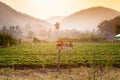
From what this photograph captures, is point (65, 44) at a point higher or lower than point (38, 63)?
higher

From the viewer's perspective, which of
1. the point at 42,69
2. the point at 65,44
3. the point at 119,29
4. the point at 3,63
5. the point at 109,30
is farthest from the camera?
the point at 109,30

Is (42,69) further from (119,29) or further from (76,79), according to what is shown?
(119,29)

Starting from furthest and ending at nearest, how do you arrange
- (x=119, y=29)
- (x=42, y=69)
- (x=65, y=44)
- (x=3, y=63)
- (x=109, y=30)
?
(x=109, y=30) < (x=119, y=29) < (x=3, y=63) < (x=42, y=69) < (x=65, y=44)

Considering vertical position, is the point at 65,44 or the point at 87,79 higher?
the point at 65,44

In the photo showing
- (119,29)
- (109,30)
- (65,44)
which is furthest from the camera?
(109,30)

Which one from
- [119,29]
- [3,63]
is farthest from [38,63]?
[119,29]

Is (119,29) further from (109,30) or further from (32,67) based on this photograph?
(32,67)

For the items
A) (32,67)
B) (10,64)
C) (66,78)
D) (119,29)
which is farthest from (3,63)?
(119,29)

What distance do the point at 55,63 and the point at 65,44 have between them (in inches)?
205

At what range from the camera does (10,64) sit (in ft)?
71.8

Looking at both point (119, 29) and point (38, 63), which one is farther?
point (119, 29)

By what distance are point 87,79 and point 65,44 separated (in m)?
3.09

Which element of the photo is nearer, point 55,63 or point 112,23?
point 55,63

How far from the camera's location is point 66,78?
50.5 feet
